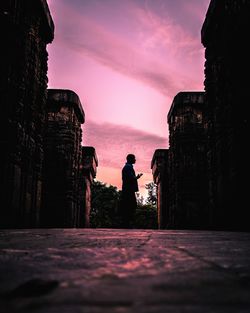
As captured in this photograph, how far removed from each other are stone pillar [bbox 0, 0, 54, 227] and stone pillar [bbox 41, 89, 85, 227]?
12.5 feet

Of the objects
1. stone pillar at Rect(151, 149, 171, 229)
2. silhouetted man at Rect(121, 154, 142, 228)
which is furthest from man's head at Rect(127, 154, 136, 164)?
stone pillar at Rect(151, 149, 171, 229)

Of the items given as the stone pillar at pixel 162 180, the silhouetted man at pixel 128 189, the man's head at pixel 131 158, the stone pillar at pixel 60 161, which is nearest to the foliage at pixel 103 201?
the stone pillar at pixel 162 180

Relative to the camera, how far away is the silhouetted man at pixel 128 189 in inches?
319

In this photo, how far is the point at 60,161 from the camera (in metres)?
11.9

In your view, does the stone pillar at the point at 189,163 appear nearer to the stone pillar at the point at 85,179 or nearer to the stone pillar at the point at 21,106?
the stone pillar at the point at 85,179

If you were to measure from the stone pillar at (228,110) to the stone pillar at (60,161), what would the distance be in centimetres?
547

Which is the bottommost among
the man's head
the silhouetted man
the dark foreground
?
the dark foreground

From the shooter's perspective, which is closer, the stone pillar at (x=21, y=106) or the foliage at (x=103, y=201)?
the stone pillar at (x=21, y=106)

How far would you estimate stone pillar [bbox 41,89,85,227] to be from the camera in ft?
38.1

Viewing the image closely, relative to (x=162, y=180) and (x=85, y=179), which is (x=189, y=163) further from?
(x=85, y=179)

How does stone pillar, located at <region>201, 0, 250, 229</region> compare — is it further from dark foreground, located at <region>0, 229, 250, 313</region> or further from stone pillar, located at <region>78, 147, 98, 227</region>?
stone pillar, located at <region>78, 147, 98, 227</region>

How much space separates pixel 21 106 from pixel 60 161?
542 cm

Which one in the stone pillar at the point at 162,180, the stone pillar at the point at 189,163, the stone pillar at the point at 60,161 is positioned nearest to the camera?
the stone pillar at the point at 189,163

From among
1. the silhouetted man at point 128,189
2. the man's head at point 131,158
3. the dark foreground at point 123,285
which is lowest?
the dark foreground at point 123,285
